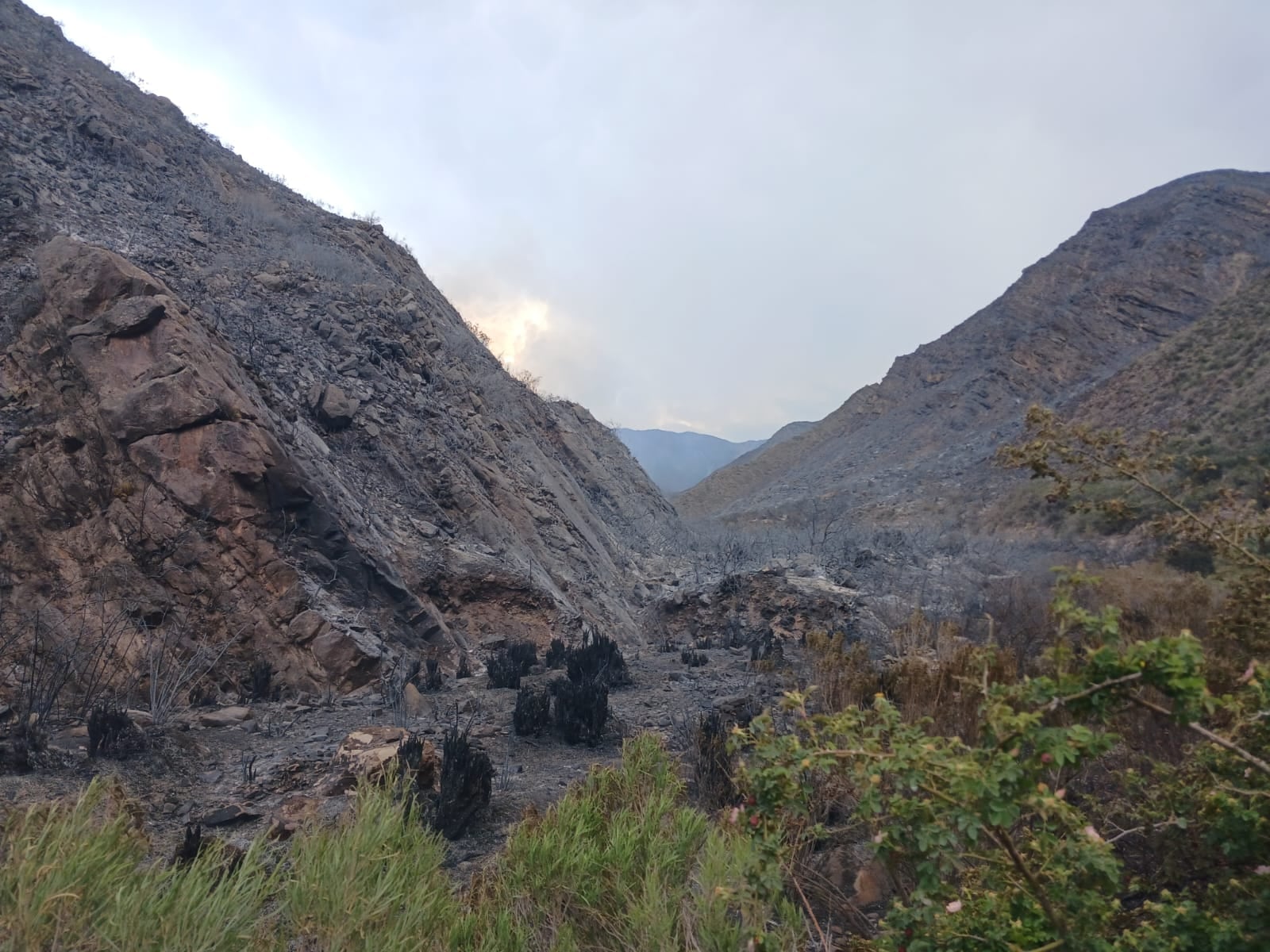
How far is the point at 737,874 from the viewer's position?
7.80 ft

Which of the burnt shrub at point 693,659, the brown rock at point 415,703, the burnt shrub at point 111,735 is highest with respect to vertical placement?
the burnt shrub at point 111,735

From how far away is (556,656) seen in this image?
8438 mm

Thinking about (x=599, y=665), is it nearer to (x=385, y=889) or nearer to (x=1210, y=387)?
(x=385, y=889)

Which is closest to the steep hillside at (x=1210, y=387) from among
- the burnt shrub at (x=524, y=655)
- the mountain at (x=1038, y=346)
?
the mountain at (x=1038, y=346)

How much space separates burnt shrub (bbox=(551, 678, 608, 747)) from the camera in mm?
5711

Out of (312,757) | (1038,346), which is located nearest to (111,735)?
(312,757)

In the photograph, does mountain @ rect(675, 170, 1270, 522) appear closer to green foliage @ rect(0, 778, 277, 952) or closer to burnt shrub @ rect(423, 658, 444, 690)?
burnt shrub @ rect(423, 658, 444, 690)

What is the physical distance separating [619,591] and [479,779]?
957 cm

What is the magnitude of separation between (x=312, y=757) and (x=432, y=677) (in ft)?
7.30

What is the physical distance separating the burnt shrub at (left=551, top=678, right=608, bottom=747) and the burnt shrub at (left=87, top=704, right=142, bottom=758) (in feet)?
8.71

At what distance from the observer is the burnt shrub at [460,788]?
382 cm

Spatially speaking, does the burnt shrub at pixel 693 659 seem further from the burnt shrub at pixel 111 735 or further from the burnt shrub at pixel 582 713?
the burnt shrub at pixel 111 735

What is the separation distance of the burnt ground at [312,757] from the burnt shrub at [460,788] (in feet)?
0.24

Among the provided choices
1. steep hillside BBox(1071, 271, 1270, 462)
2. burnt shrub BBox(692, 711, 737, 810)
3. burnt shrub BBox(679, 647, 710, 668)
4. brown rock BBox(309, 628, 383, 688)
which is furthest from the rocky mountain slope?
steep hillside BBox(1071, 271, 1270, 462)
